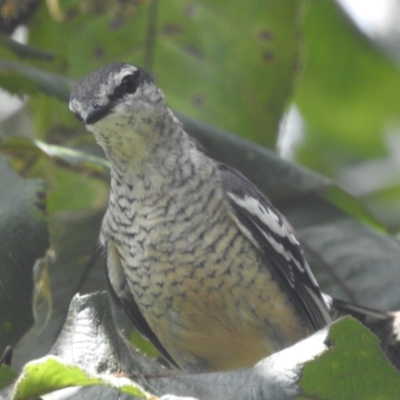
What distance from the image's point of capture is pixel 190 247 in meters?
3.93

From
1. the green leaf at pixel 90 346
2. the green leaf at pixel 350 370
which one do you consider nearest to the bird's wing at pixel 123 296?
the green leaf at pixel 90 346

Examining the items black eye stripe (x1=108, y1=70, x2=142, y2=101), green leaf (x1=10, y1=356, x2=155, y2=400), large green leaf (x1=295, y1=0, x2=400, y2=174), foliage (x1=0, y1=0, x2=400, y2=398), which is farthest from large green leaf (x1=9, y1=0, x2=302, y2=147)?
green leaf (x1=10, y1=356, x2=155, y2=400)

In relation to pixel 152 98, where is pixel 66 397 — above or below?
below

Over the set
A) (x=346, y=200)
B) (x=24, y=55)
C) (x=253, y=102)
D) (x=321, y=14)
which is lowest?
(x=346, y=200)

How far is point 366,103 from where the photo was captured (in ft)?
22.7

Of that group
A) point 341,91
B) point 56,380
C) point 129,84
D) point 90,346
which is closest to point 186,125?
point 129,84

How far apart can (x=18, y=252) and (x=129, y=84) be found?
0.99 metres

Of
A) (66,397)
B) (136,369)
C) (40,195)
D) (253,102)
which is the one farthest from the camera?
(253,102)

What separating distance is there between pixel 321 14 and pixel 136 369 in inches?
180

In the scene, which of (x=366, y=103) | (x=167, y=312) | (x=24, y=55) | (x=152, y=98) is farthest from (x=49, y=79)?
(x=366, y=103)

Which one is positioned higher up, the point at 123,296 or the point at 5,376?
the point at 123,296

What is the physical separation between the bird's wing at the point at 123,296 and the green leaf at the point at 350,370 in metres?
1.89

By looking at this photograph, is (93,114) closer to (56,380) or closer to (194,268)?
(194,268)

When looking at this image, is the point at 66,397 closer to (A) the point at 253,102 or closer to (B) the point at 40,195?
(B) the point at 40,195
